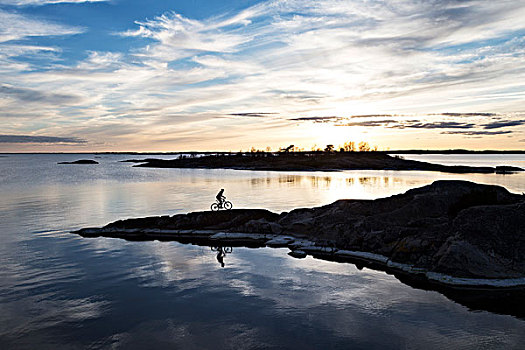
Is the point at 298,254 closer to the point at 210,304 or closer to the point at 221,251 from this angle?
the point at 221,251

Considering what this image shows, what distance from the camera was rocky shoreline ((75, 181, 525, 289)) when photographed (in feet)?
78.9

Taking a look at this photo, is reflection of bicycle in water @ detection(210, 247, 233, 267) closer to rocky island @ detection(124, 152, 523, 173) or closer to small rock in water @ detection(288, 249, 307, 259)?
small rock in water @ detection(288, 249, 307, 259)

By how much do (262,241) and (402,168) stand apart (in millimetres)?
135889

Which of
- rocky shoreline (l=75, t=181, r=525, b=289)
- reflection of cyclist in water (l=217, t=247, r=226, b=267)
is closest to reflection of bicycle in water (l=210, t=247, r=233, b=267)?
reflection of cyclist in water (l=217, t=247, r=226, b=267)

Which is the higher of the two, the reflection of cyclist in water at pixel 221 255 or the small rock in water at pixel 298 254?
the small rock in water at pixel 298 254

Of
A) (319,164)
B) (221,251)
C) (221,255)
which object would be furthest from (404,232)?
(319,164)

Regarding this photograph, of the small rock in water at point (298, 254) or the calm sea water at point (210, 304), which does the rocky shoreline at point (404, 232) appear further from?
the calm sea water at point (210, 304)

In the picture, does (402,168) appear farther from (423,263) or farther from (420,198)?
(423,263)

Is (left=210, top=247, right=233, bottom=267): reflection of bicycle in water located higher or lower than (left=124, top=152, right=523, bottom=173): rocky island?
lower

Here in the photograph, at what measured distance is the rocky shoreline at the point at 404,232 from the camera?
2406 centimetres

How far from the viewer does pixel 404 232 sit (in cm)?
2950

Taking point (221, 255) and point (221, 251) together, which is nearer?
point (221, 255)

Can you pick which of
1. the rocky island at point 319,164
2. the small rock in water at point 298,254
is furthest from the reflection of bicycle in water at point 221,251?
the rocky island at point 319,164

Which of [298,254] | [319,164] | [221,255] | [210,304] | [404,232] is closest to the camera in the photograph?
[210,304]
